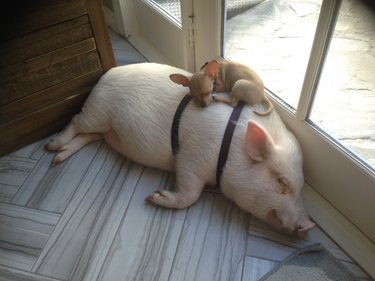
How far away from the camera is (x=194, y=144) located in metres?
1.15

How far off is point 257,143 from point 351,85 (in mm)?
311

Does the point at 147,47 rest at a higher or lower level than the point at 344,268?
higher

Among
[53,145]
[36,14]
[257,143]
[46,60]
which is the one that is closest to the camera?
[257,143]

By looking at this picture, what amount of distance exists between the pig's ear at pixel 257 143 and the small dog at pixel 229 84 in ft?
0.34

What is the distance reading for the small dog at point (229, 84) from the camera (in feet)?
3.61

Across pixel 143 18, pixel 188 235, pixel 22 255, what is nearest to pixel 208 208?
pixel 188 235

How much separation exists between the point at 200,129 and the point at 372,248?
594 millimetres

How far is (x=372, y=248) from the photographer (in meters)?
1.10

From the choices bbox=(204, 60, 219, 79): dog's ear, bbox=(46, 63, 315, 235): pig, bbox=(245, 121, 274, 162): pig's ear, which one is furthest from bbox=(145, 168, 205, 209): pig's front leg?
bbox=(204, 60, 219, 79): dog's ear

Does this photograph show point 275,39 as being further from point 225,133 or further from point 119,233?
point 119,233

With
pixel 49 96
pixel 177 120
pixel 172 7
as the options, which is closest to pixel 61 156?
pixel 49 96

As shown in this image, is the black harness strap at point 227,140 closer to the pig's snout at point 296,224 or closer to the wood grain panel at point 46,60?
the pig's snout at point 296,224

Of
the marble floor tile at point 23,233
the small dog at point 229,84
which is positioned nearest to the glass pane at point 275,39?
the small dog at point 229,84

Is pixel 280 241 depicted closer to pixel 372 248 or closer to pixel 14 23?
pixel 372 248
